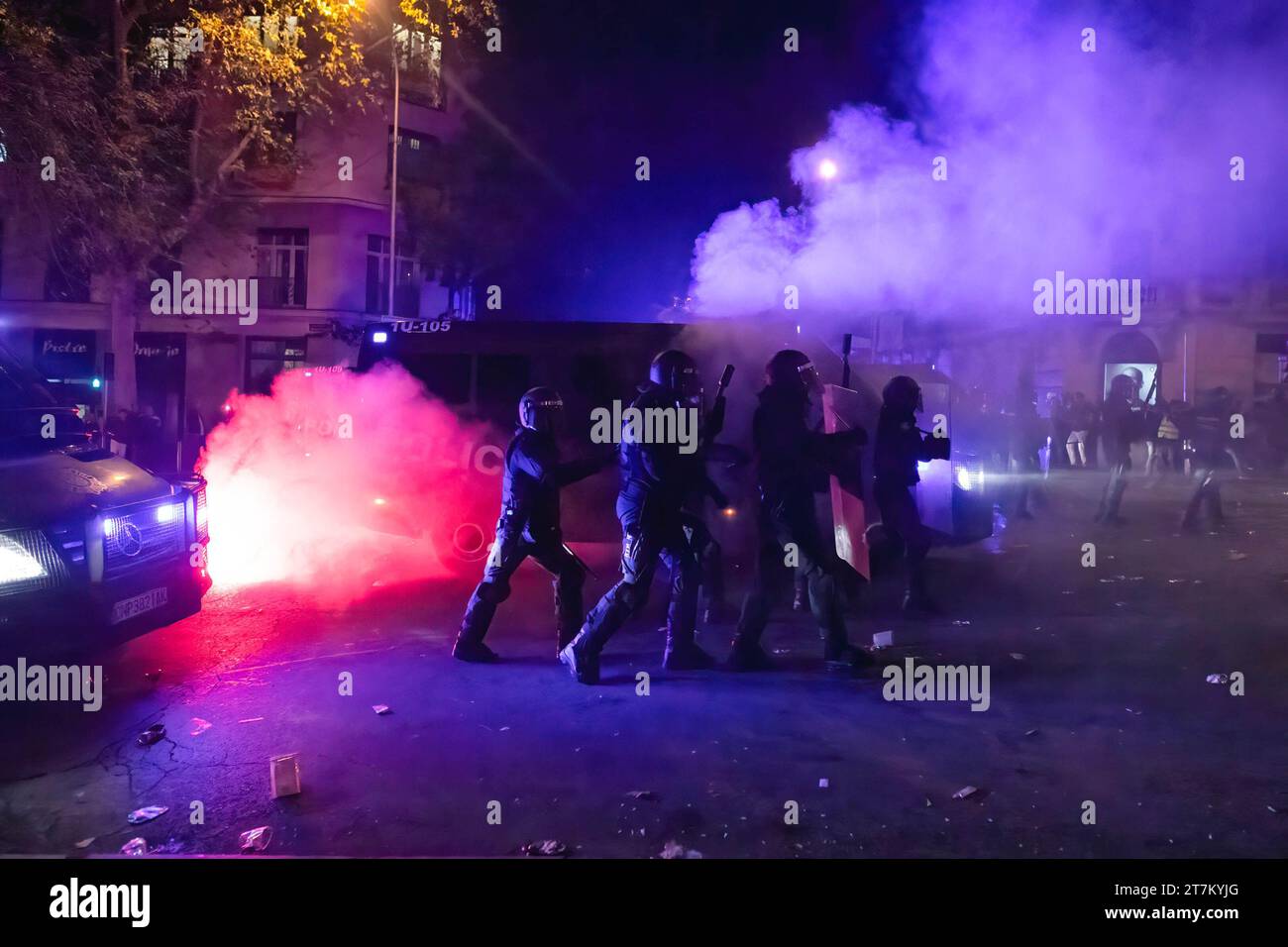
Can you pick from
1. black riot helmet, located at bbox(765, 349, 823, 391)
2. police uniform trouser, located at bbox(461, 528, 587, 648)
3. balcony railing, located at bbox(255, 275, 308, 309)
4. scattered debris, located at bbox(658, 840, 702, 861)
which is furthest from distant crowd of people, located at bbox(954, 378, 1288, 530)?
balcony railing, located at bbox(255, 275, 308, 309)

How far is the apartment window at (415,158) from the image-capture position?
82.1 feet

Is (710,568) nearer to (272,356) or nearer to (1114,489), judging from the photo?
(1114,489)

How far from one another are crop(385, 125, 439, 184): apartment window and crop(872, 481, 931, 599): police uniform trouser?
21.1 meters

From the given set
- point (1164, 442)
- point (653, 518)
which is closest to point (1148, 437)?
point (1164, 442)

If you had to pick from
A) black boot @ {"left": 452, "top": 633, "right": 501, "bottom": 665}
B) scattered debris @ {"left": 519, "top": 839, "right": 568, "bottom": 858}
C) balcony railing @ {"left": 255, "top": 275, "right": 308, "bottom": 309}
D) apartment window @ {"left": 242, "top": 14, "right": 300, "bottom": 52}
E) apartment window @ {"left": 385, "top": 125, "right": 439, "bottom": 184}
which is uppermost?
apartment window @ {"left": 385, "top": 125, "right": 439, "bottom": 184}

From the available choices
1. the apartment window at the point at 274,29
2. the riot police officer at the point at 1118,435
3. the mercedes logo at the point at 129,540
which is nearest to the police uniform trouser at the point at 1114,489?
the riot police officer at the point at 1118,435

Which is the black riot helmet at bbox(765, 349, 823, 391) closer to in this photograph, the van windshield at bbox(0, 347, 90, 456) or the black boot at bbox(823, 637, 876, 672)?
the black boot at bbox(823, 637, 876, 672)

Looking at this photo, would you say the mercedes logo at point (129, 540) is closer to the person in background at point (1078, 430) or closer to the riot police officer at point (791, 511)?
the riot police officer at point (791, 511)

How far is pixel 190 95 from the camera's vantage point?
15.8 meters

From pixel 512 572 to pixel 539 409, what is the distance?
1096 millimetres

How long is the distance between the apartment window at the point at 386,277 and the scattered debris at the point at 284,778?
23.4m

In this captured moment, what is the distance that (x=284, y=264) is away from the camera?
25.1 metres

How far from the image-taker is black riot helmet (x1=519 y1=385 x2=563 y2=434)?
19.0 feet

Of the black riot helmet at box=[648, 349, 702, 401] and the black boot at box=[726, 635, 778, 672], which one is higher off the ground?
the black riot helmet at box=[648, 349, 702, 401]
